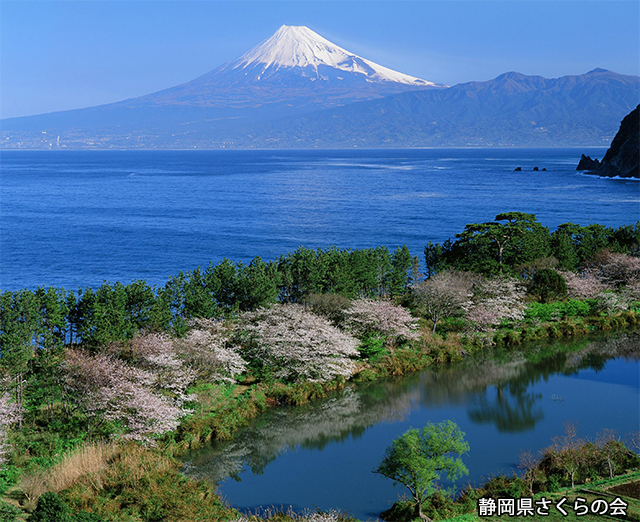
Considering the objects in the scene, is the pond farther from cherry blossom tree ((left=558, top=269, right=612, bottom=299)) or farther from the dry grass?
cherry blossom tree ((left=558, top=269, right=612, bottom=299))

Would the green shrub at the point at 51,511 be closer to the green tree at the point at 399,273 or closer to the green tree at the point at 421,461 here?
the green tree at the point at 421,461

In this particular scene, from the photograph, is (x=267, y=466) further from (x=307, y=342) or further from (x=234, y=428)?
(x=307, y=342)

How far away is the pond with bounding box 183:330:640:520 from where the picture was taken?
82.5 ft

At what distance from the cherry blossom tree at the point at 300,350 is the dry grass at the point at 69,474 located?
11.9 m

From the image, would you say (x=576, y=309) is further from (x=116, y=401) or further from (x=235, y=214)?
(x=235, y=214)

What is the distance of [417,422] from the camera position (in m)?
31.2

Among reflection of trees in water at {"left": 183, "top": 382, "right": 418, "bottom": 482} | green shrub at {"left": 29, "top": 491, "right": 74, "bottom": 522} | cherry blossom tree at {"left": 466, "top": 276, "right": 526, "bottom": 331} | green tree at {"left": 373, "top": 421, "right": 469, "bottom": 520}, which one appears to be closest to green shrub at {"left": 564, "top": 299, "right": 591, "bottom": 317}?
cherry blossom tree at {"left": 466, "top": 276, "right": 526, "bottom": 331}

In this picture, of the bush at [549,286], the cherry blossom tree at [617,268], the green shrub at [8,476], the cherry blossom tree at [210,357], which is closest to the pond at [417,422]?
the cherry blossom tree at [210,357]

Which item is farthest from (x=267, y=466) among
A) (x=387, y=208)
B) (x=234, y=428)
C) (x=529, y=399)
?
(x=387, y=208)

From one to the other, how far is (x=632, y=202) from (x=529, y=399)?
9961cm

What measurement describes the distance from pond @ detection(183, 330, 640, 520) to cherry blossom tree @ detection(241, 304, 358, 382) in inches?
76.5

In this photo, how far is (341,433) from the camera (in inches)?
1200

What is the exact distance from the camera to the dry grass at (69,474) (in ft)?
70.2

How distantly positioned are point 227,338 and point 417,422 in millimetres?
11943
